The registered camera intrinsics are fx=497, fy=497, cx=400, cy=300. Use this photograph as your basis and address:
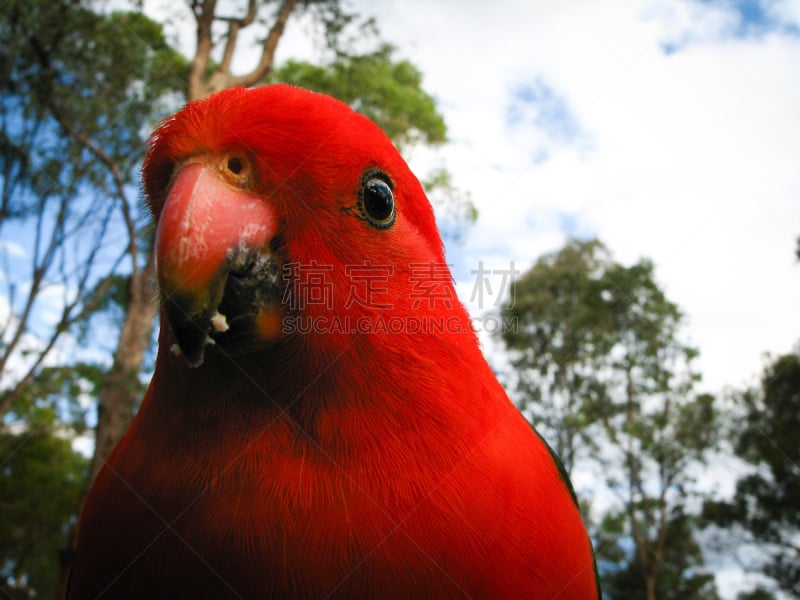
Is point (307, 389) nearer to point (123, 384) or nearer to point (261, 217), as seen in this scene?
point (261, 217)

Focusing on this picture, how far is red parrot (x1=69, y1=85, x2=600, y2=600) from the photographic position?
1.08 m

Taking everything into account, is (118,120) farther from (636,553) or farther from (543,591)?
(636,553)

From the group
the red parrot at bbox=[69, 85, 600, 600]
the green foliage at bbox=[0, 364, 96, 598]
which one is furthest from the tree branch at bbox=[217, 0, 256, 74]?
the green foliage at bbox=[0, 364, 96, 598]

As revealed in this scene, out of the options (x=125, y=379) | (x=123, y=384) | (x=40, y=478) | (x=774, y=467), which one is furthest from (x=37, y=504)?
(x=774, y=467)

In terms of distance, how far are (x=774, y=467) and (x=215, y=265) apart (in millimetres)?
14362

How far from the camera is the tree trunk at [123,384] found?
5.84 metres

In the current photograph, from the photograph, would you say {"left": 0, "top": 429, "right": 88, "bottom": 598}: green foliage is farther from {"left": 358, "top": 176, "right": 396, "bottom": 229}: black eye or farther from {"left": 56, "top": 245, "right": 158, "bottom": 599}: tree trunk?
{"left": 358, "top": 176, "right": 396, "bottom": 229}: black eye

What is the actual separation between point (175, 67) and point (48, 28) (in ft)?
6.16

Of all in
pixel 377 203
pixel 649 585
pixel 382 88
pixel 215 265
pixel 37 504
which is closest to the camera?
pixel 215 265

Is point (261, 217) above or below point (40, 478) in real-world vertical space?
above

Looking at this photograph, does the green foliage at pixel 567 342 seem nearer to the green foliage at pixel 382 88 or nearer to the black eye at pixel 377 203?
the green foliage at pixel 382 88

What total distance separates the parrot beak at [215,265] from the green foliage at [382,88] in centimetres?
789

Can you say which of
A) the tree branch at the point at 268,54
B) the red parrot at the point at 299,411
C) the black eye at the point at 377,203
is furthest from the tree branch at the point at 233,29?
the black eye at the point at 377,203

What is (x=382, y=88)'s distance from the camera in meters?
9.62
